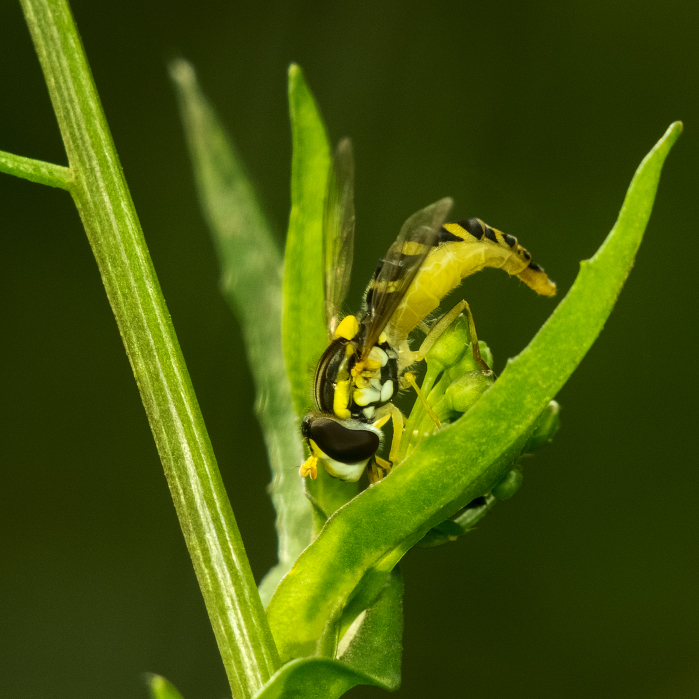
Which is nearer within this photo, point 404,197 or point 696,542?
point 696,542

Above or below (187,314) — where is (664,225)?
above

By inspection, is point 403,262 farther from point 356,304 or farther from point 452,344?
point 356,304

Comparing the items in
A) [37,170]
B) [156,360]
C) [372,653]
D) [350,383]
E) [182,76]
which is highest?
[182,76]

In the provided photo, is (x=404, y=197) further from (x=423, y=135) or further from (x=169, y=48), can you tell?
(x=169, y=48)

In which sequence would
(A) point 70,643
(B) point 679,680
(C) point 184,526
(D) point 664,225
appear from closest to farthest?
(C) point 184,526, (B) point 679,680, (D) point 664,225, (A) point 70,643

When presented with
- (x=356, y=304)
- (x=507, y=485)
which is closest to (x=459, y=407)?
(x=507, y=485)

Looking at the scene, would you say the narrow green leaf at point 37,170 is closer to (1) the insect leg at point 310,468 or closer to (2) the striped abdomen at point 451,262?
(1) the insect leg at point 310,468


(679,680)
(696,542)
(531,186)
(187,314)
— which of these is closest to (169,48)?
(187,314)
